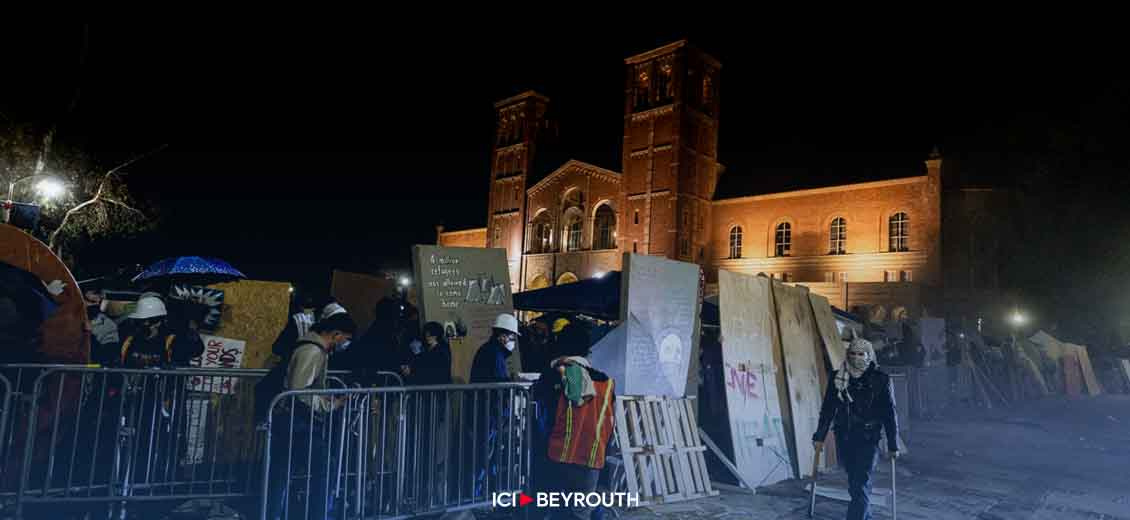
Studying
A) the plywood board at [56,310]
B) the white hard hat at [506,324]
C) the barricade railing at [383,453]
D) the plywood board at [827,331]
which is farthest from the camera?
the plywood board at [827,331]

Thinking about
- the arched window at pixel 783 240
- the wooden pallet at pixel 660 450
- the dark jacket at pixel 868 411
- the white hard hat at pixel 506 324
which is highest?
the arched window at pixel 783 240

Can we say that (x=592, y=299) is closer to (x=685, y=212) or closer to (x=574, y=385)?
(x=574, y=385)

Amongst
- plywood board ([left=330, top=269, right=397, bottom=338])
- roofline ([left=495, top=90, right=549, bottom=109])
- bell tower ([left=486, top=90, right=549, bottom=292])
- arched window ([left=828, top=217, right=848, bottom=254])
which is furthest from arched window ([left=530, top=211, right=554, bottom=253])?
plywood board ([left=330, top=269, right=397, bottom=338])

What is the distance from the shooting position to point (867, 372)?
18.2 feet

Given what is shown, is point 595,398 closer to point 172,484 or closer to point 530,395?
point 530,395

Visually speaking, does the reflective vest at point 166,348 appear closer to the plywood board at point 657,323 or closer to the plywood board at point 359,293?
the plywood board at point 359,293

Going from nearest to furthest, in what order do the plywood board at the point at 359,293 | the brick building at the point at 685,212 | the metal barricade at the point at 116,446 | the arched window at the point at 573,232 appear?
the metal barricade at the point at 116,446 → the plywood board at the point at 359,293 → the brick building at the point at 685,212 → the arched window at the point at 573,232

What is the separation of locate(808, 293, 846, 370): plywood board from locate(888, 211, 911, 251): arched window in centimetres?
2347

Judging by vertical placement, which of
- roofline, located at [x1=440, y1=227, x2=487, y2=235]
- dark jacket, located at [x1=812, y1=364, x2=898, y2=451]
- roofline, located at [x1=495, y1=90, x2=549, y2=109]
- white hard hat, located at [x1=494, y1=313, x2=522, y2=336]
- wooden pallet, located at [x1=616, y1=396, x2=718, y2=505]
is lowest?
wooden pallet, located at [x1=616, y1=396, x2=718, y2=505]

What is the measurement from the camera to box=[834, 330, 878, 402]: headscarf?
552 centimetres

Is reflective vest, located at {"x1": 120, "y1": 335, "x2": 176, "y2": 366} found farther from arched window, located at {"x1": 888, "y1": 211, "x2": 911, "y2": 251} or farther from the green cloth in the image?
arched window, located at {"x1": 888, "y1": 211, "x2": 911, "y2": 251}

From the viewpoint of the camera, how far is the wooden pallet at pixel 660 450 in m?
6.15

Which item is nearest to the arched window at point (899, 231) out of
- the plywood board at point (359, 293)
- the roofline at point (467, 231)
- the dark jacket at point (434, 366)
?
the plywood board at point (359, 293)

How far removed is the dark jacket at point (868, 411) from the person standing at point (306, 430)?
4.12 meters
